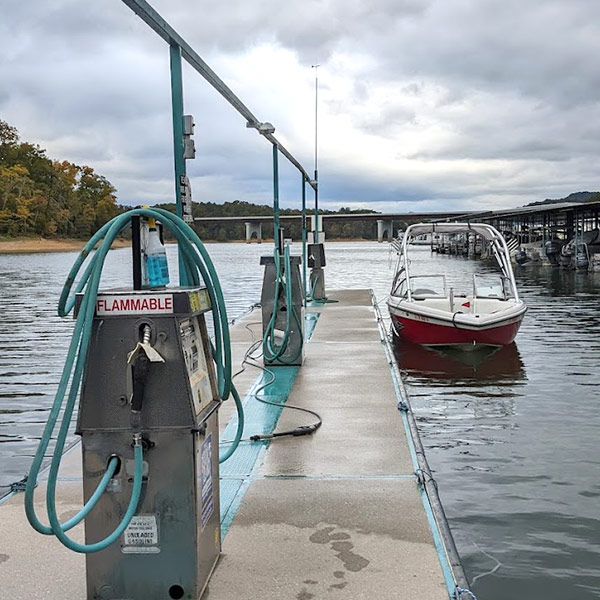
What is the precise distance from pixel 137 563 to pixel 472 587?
240 cm

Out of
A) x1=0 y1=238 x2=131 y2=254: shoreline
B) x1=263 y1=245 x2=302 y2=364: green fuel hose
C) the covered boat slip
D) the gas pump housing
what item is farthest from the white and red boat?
x1=0 y1=238 x2=131 y2=254: shoreline

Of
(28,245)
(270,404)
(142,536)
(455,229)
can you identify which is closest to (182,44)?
(142,536)

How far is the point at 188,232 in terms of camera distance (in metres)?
3.69

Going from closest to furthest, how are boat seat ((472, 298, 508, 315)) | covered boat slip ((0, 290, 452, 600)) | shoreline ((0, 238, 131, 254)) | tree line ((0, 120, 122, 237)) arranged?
covered boat slip ((0, 290, 452, 600)), boat seat ((472, 298, 508, 315)), tree line ((0, 120, 122, 237)), shoreline ((0, 238, 131, 254))

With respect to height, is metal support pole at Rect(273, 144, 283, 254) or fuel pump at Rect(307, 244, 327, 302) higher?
metal support pole at Rect(273, 144, 283, 254)

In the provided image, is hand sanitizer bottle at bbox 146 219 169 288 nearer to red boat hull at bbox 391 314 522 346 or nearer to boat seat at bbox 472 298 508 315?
red boat hull at bbox 391 314 522 346

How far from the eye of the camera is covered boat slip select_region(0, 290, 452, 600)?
12.3 feet

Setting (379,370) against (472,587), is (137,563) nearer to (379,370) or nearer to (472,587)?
(472,587)

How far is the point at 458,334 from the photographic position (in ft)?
43.3

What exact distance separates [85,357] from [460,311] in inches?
451

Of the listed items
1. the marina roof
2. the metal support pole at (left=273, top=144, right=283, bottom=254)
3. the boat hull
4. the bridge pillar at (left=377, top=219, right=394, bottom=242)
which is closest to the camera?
the metal support pole at (left=273, top=144, right=283, bottom=254)

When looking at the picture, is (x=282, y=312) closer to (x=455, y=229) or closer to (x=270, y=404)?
(x=270, y=404)

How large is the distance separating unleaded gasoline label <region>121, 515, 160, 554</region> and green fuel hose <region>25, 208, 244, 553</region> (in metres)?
0.11

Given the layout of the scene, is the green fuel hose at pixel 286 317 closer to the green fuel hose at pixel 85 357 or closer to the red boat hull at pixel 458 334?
the red boat hull at pixel 458 334
